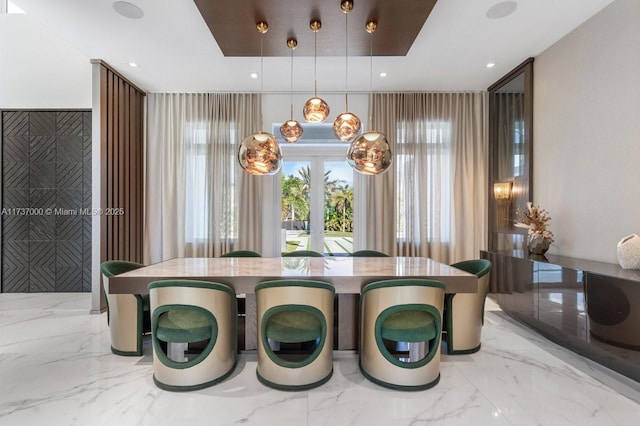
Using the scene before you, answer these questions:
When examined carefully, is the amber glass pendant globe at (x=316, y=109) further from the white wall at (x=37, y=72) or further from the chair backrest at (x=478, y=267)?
the white wall at (x=37, y=72)

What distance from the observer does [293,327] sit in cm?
236

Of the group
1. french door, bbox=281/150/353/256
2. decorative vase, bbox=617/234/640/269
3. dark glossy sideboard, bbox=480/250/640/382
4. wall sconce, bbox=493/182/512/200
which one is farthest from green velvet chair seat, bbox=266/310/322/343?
wall sconce, bbox=493/182/512/200

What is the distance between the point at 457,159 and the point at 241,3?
4061mm

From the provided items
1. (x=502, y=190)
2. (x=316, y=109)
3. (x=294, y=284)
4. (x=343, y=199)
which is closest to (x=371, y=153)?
(x=316, y=109)

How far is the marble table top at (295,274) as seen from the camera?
2488 millimetres

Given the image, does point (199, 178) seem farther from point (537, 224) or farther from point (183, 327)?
point (537, 224)

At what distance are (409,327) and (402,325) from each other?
0.05m

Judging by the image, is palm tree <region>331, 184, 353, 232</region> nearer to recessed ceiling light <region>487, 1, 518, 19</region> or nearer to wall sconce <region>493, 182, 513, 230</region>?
wall sconce <region>493, 182, 513, 230</region>

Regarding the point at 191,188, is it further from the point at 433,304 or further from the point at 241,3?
the point at 433,304

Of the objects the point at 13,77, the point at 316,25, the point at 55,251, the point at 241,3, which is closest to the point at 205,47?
the point at 241,3

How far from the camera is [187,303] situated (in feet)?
7.63

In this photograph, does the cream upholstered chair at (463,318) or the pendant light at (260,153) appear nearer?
the pendant light at (260,153)

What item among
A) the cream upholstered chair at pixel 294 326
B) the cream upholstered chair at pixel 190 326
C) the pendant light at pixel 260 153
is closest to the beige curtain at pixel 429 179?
the pendant light at pixel 260 153

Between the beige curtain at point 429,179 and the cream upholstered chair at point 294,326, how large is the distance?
9.96ft
